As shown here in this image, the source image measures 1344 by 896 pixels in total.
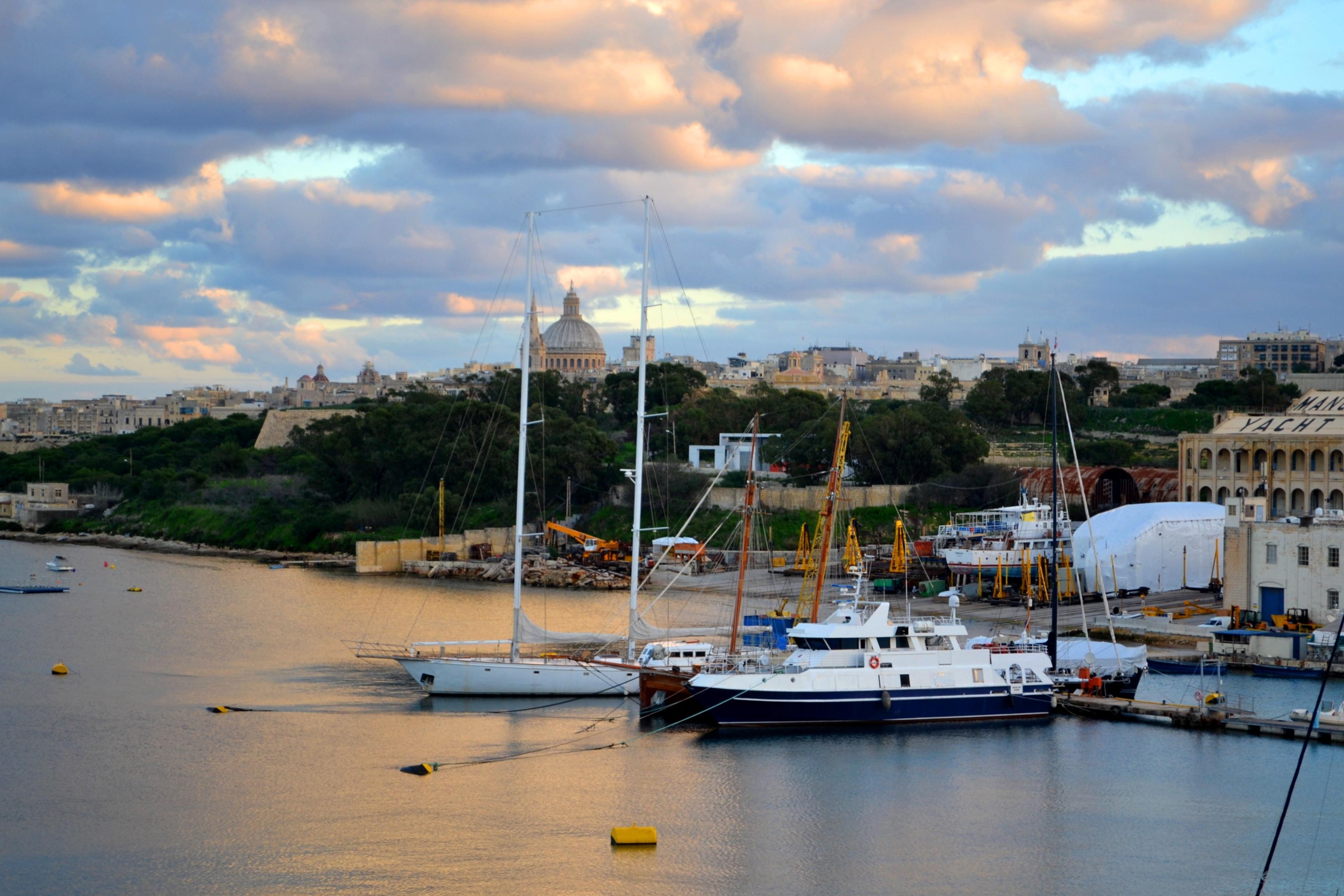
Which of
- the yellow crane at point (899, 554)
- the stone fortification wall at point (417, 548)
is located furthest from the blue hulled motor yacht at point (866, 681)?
the stone fortification wall at point (417, 548)

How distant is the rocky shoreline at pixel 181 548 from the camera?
256 ft

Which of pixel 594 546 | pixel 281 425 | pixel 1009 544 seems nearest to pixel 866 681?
pixel 1009 544

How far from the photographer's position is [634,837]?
85.2 ft

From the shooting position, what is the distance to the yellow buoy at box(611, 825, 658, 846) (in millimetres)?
25891

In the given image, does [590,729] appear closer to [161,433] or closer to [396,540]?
[396,540]

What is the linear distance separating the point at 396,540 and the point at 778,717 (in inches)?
1697

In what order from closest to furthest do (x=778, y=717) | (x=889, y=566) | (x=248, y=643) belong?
(x=778, y=717), (x=248, y=643), (x=889, y=566)

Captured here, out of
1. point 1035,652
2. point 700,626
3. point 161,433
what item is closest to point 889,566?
point 700,626

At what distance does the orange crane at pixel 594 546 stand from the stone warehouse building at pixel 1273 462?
84.5 feet

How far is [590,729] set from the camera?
3447 centimetres

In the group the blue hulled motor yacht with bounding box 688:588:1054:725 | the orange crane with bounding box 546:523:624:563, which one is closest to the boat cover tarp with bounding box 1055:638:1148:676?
the blue hulled motor yacht with bounding box 688:588:1054:725

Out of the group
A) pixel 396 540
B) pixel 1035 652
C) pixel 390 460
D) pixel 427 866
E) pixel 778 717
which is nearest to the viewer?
pixel 427 866

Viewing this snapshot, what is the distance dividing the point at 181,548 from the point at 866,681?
62.0 metres

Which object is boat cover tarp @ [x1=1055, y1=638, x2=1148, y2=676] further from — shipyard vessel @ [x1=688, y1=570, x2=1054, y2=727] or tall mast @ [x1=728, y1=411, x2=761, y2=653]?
tall mast @ [x1=728, y1=411, x2=761, y2=653]
